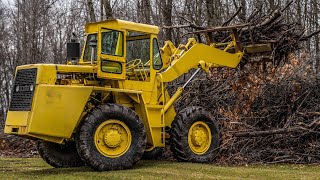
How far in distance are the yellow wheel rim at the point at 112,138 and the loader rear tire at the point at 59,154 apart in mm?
1444

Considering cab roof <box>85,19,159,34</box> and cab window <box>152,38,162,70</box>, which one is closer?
cab roof <box>85,19,159,34</box>

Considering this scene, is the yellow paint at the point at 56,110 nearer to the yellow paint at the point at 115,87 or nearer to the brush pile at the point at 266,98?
the yellow paint at the point at 115,87

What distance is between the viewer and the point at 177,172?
10508mm

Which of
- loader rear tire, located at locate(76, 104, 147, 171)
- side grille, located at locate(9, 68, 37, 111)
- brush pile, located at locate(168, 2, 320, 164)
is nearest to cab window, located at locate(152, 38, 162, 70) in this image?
loader rear tire, located at locate(76, 104, 147, 171)

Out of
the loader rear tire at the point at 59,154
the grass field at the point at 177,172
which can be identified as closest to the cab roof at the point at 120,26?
the loader rear tire at the point at 59,154

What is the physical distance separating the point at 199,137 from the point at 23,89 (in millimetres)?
4217

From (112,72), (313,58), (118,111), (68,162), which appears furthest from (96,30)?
(313,58)

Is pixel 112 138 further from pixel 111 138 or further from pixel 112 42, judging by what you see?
pixel 112 42

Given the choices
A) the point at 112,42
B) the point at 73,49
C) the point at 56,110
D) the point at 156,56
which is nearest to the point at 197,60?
the point at 156,56

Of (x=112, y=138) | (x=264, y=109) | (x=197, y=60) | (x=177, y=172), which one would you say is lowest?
(x=177, y=172)

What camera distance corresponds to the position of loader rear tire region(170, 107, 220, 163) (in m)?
12.4

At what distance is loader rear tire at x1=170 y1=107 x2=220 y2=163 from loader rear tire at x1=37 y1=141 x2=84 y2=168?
221cm

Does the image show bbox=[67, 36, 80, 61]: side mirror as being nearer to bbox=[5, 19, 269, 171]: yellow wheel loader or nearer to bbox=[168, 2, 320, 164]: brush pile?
bbox=[5, 19, 269, 171]: yellow wheel loader

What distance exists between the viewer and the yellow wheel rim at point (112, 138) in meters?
10.8
